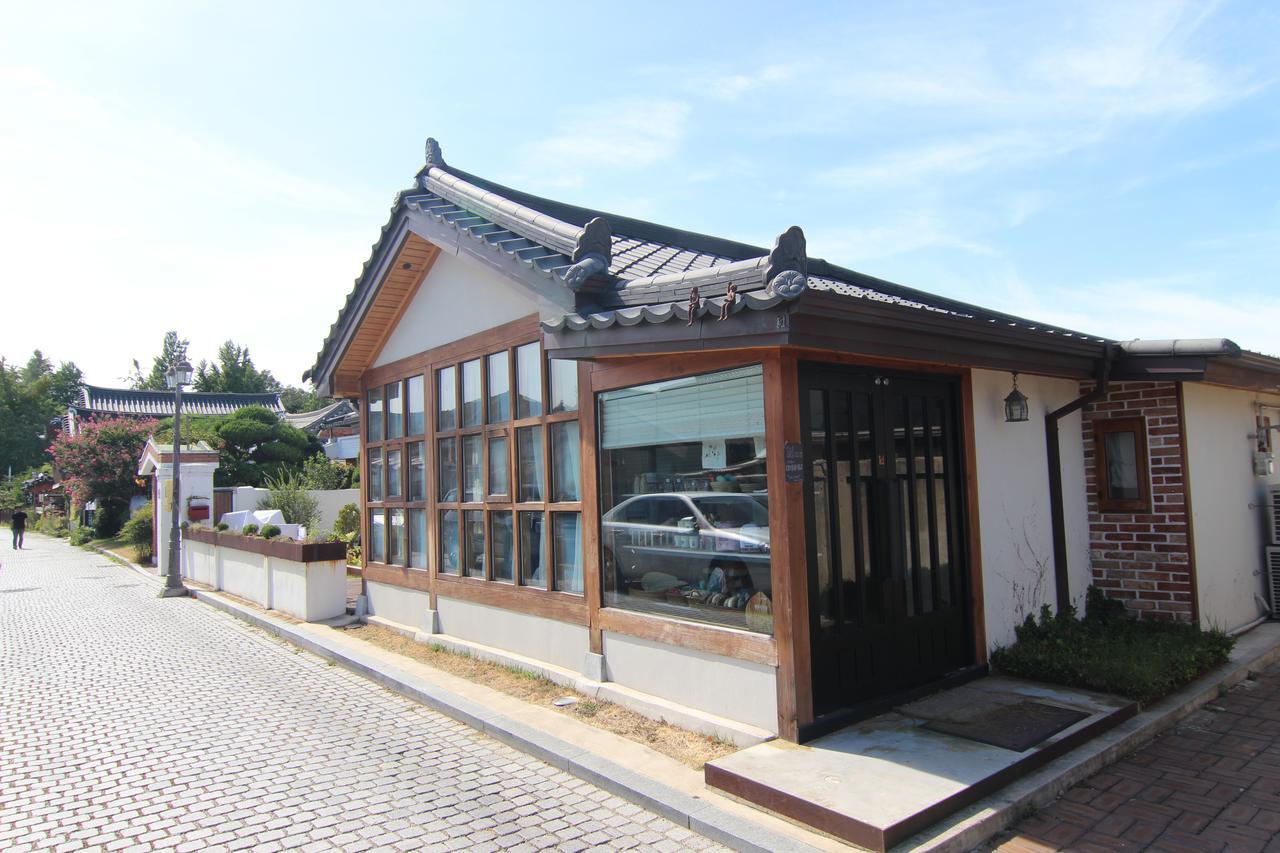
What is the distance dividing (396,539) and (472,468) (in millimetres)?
2227

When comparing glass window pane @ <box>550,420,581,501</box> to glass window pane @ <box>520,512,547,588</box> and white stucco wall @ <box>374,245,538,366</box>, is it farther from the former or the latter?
white stucco wall @ <box>374,245,538,366</box>

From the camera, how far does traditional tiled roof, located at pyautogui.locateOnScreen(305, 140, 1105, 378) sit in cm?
457

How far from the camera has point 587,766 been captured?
192 inches

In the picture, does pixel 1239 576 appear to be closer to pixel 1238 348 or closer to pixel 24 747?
pixel 1238 348

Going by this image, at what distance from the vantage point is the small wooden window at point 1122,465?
688cm

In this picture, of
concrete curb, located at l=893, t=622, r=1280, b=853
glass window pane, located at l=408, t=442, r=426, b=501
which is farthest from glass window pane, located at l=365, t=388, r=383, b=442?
concrete curb, located at l=893, t=622, r=1280, b=853

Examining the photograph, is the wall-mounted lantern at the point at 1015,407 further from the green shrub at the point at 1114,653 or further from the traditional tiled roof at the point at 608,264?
the green shrub at the point at 1114,653

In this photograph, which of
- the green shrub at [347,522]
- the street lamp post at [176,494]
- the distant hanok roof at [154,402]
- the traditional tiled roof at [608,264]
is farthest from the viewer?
the distant hanok roof at [154,402]

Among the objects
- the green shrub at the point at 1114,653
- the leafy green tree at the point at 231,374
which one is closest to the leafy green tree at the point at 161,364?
the leafy green tree at the point at 231,374

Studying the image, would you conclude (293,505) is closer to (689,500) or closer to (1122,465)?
(689,500)

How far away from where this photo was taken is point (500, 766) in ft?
17.1

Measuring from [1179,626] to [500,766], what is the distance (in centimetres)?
551

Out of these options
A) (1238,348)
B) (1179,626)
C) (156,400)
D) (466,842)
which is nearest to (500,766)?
(466,842)

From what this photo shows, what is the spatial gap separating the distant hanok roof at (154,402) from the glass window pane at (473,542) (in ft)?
103
